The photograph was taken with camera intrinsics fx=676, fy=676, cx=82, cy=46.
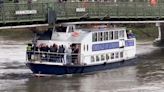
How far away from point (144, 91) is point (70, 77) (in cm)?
833

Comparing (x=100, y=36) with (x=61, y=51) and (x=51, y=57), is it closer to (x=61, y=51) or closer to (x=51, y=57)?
(x=61, y=51)

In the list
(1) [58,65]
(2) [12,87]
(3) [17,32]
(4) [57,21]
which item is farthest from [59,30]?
(3) [17,32]

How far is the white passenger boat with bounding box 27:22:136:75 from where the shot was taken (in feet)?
170

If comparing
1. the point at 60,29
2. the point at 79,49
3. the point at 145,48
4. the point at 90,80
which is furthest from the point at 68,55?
the point at 145,48

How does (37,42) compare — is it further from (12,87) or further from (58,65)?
(12,87)

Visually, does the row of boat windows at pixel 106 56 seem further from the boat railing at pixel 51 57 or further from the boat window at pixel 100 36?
the boat railing at pixel 51 57

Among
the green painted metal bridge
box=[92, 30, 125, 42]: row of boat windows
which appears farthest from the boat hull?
the green painted metal bridge

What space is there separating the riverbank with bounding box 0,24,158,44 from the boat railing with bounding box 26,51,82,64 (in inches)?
1299

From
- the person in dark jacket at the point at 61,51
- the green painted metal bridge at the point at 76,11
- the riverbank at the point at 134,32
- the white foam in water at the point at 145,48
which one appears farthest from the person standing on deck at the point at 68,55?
the riverbank at the point at 134,32

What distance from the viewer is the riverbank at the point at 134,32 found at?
8831 centimetres

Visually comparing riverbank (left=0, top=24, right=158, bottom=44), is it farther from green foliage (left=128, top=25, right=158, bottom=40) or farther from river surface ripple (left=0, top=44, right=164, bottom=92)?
river surface ripple (left=0, top=44, right=164, bottom=92)

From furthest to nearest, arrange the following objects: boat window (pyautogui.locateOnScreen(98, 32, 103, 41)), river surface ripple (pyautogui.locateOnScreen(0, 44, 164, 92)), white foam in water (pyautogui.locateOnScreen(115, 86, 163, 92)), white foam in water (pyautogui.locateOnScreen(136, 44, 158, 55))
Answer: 1. white foam in water (pyautogui.locateOnScreen(136, 44, 158, 55))
2. boat window (pyautogui.locateOnScreen(98, 32, 103, 41))
3. river surface ripple (pyautogui.locateOnScreen(0, 44, 164, 92))
4. white foam in water (pyautogui.locateOnScreen(115, 86, 163, 92))

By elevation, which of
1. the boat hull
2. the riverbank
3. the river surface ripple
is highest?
the boat hull

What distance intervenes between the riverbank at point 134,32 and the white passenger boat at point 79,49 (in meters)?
29.1
